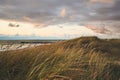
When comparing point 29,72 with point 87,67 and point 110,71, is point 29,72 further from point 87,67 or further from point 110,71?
point 110,71

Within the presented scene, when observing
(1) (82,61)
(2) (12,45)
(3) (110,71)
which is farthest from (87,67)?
(2) (12,45)

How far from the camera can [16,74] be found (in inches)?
235

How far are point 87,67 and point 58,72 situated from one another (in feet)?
3.33

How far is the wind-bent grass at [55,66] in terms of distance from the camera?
5.83 meters

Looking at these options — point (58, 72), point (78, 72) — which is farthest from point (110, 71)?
point (58, 72)

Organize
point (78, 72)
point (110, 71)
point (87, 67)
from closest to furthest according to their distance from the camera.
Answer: point (78, 72) → point (87, 67) → point (110, 71)

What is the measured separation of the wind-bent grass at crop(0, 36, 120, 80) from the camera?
19.1ft

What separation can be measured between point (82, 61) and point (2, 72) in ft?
6.34

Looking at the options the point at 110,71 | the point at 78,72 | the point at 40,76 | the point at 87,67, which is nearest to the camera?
the point at 40,76

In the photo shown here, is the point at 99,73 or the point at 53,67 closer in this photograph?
the point at 53,67

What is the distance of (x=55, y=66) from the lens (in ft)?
19.7

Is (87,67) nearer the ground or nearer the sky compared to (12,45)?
nearer the ground

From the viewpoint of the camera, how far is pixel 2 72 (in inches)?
232

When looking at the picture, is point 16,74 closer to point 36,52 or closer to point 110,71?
point 36,52
